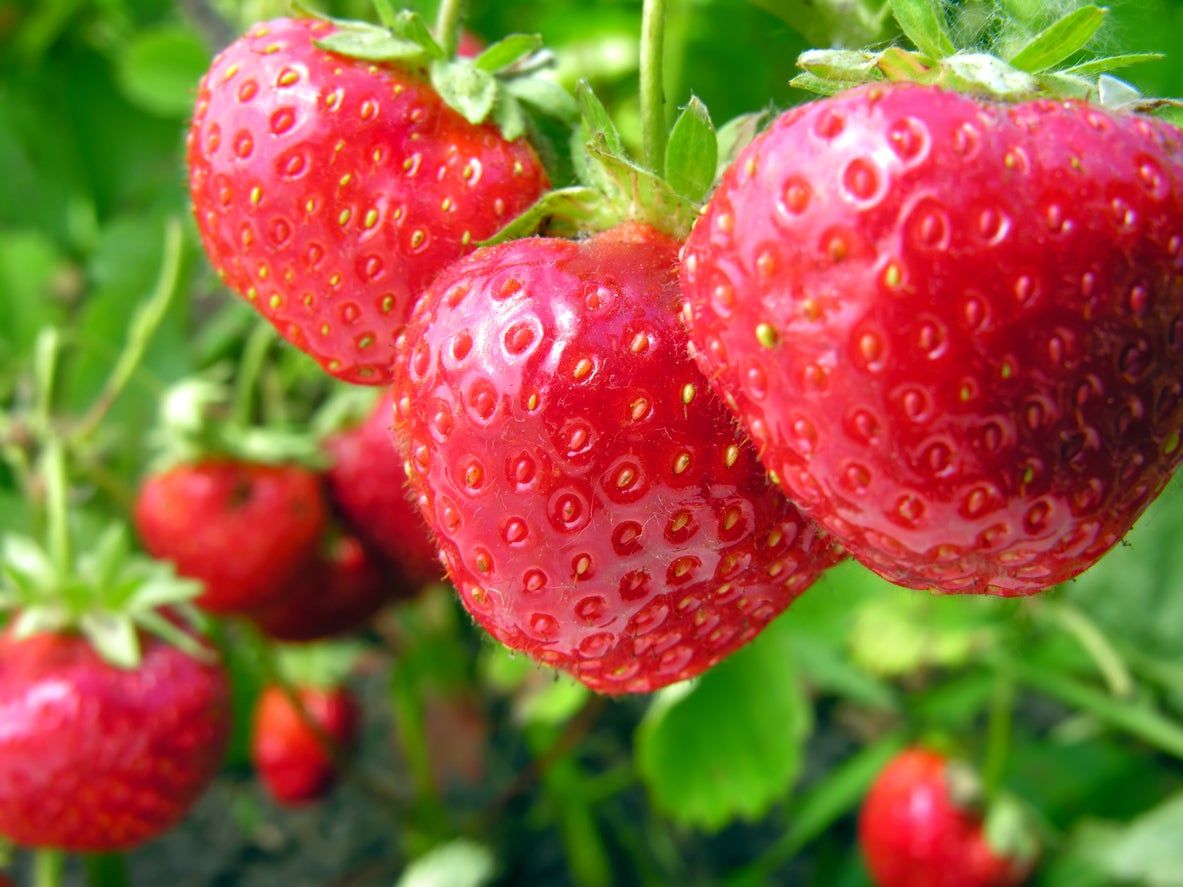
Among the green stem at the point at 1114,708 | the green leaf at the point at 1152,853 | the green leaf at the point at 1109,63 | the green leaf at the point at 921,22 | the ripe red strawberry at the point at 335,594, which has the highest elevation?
the green leaf at the point at 921,22

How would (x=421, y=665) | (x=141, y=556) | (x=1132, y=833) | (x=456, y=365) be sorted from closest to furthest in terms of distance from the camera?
(x=456, y=365) < (x=141, y=556) < (x=1132, y=833) < (x=421, y=665)

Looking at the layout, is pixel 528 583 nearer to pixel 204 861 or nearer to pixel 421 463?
pixel 421 463

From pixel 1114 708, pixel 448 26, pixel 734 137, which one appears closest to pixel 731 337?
pixel 734 137

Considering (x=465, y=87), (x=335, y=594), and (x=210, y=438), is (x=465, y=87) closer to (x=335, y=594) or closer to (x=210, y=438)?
(x=210, y=438)

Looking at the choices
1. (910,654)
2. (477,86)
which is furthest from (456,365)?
(910,654)

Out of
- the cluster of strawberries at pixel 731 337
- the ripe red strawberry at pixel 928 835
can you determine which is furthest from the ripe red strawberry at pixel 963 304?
the ripe red strawberry at pixel 928 835

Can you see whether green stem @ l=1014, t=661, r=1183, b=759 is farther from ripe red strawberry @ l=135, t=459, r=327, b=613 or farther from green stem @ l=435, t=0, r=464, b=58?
green stem @ l=435, t=0, r=464, b=58

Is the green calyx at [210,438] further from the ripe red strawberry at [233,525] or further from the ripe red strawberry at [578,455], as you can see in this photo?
the ripe red strawberry at [578,455]
